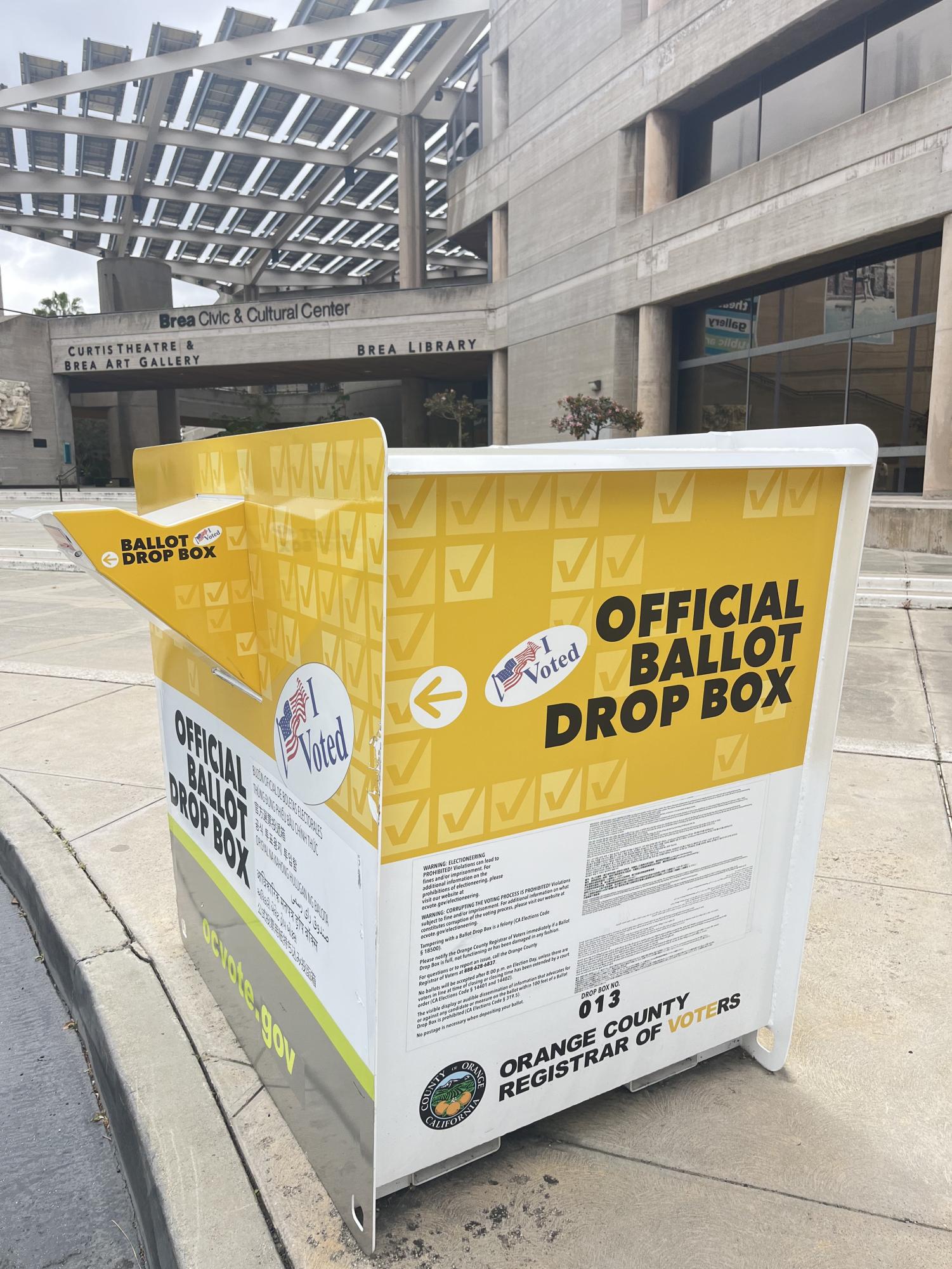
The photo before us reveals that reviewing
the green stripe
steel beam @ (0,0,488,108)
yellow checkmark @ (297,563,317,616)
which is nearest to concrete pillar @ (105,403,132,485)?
steel beam @ (0,0,488,108)

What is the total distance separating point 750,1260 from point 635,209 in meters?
27.5

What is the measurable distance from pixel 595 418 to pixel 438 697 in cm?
2356

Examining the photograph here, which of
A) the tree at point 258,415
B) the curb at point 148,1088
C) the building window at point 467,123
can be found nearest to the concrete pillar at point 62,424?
the tree at point 258,415

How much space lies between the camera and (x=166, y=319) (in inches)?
1496

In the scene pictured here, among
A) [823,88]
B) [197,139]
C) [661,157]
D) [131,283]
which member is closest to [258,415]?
[131,283]

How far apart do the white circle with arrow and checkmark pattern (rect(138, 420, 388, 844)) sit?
0.06 meters

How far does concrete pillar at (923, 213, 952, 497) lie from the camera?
17.4 m

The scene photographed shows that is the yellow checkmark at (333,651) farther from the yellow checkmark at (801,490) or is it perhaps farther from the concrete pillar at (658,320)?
the concrete pillar at (658,320)

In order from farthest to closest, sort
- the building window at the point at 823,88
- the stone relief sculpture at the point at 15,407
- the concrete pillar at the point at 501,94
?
1. the stone relief sculpture at the point at 15,407
2. the concrete pillar at the point at 501,94
3. the building window at the point at 823,88

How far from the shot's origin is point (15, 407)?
39375 mm

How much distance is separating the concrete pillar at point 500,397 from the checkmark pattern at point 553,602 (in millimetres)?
31136

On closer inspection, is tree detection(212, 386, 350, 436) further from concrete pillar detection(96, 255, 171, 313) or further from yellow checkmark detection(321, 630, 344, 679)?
yellow checkmark detection(321, 630, 344, 679)

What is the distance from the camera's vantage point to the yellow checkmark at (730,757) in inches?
75.8

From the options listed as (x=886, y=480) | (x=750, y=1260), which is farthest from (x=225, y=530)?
(x=886, y=480)
